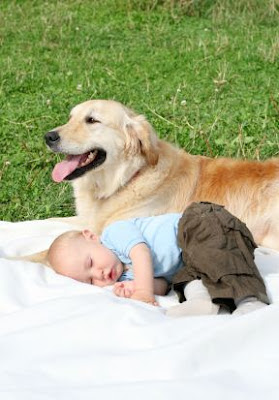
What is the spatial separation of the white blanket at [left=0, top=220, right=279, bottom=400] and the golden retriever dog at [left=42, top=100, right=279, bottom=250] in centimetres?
156

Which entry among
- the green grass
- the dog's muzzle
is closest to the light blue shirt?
the dog's muzzle

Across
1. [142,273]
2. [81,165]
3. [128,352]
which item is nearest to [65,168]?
[81,165]

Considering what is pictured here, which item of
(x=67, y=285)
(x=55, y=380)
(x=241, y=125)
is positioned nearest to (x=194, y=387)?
(x=55, y=380)

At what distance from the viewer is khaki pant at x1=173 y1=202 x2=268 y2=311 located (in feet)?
11.2

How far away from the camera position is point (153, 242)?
12.6 ft

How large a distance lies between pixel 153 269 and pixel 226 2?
8.57 m

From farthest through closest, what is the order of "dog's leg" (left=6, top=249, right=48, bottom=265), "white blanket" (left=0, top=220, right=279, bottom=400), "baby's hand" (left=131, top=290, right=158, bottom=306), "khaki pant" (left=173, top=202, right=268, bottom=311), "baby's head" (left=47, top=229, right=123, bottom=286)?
"dog's leg" (left=6, top=249, right=48, bottom=265) < "baby's head" (left=47, top=229, right=123, bottom=286) < "baby's hand" (left=131, top=290, right=158, bottom=306) < "khaki pant" (left=173, top=202, right=268, bottom=311) < "white blanket" (left=0, top=220, right=279, bottom=400)

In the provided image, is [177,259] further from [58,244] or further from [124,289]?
[58,244]

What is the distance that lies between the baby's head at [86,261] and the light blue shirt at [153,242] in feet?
0.16

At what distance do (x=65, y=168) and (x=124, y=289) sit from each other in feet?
4.77

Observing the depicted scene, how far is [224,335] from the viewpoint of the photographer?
283 centimetres

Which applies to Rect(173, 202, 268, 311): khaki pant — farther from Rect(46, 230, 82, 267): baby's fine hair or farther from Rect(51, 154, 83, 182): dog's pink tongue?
Rect(51, 154, 83, 182): dog's pink tongue

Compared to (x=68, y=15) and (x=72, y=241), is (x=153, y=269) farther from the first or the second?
(x=68, y=15)

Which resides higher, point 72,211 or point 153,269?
point 153,269
